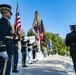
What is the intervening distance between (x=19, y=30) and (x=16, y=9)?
1.88 m

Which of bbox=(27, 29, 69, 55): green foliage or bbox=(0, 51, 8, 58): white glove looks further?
bbox=(27, 29, 69, 55): green foliage

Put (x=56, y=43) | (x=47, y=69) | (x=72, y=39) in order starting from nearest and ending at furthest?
1. (x=72, y=39)
2. (x=47, y=69)
3. (x=56, y=43)

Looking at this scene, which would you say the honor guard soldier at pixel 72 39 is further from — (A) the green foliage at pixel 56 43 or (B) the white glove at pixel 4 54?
(A) the green foliage at pixel 56 43

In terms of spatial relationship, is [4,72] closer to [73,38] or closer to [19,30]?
[73,38]

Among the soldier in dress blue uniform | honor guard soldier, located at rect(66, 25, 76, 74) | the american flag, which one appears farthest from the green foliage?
the soldier in dress blue uniform

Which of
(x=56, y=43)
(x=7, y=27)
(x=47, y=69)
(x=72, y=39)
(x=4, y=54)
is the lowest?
(x=47, y=69)

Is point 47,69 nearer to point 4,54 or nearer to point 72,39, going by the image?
point 72,39

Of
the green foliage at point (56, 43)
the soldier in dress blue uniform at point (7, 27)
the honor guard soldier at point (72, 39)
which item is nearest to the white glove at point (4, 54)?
the soldier in dress blue uniform at point (7, 27)

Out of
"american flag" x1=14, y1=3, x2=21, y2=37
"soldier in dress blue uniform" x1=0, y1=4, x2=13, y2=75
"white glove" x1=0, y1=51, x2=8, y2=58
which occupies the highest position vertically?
"american flag" x1=14, y1=3, x2=21, y2=37

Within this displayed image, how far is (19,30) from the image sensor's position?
1973cm

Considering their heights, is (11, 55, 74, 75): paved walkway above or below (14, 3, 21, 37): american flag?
below

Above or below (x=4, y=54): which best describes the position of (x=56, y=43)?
above

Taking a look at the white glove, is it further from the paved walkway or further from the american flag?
the american flag

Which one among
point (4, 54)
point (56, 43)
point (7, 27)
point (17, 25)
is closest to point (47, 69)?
point (17, 25)
